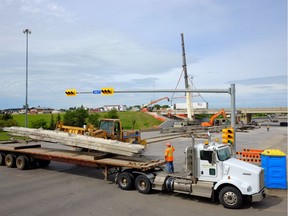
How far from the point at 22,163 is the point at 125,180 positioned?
7.76m

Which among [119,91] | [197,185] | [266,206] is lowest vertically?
[266,206]

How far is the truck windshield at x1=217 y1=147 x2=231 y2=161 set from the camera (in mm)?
11211

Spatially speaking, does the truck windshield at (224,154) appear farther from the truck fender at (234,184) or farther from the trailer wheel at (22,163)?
the trailer wheel at (22,163)

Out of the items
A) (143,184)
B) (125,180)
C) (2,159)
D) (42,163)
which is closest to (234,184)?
(143,184)

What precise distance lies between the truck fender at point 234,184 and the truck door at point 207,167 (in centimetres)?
37

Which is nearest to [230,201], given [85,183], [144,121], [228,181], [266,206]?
[228,181]

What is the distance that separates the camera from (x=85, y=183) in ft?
47.1

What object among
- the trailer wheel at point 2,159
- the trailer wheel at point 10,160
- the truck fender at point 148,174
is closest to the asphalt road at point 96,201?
the truck fender at point 148,174

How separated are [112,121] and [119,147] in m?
7.85

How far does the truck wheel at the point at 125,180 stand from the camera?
509 inches

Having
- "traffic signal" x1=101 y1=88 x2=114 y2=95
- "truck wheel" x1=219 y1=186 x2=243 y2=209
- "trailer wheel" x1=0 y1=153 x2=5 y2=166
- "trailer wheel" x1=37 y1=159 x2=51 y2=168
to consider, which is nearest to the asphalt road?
"truck wheel" x1=219 y1=186 x2=243 y2=209

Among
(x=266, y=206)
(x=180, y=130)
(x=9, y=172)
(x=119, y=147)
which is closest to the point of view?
(x=266, y=206)

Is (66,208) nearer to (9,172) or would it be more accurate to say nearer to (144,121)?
(9,172)

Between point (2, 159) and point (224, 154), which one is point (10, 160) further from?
point (224, 154)
